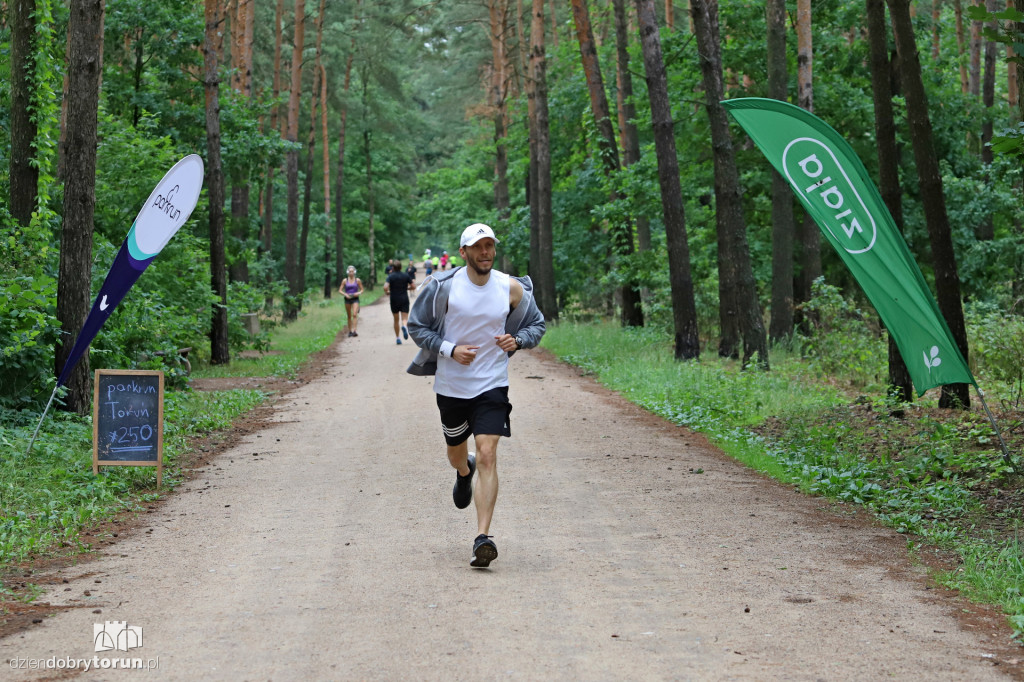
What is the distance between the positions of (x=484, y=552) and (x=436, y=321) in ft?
5.09

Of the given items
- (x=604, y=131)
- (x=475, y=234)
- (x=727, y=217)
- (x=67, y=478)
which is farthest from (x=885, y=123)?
(x=604, y=131)

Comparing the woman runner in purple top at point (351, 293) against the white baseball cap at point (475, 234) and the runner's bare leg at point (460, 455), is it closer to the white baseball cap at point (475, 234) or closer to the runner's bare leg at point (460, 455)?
the runner's bare leg at point (460, 455)

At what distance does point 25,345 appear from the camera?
1134cm

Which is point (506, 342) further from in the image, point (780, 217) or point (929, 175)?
point (780, 217)

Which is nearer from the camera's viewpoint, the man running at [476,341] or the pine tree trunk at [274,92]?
the man running at [476,341]

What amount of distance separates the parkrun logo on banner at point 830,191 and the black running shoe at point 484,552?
13.7ft

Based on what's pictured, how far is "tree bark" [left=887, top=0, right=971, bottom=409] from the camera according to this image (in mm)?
11453

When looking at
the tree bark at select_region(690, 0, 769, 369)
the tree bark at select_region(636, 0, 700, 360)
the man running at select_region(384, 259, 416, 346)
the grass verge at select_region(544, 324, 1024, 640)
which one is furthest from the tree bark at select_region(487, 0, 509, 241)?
the grass verge at select_region(544, 324, 1024, 640)

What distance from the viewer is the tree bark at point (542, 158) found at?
31.6 m

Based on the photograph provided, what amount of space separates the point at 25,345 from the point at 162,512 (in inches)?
146

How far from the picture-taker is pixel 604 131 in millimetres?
27875

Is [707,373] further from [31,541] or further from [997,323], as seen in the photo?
[31,541]

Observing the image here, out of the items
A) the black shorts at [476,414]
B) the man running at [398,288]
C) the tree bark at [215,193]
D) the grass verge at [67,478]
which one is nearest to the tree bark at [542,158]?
the man running at [398,288]

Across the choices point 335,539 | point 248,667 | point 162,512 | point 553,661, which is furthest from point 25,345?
point 553,661
